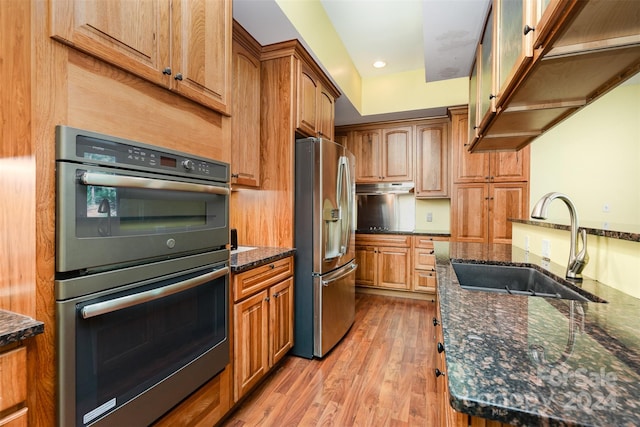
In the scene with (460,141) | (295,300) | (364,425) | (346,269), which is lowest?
(364,425)

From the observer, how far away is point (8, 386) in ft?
2.50

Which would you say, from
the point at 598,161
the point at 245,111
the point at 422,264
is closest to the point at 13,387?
the point at 245,111

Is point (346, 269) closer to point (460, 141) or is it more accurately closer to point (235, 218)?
point (235, 218)

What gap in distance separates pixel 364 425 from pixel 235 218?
5.62ft

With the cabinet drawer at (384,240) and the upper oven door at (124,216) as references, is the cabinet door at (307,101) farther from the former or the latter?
the cabinet drawer at (384,240)

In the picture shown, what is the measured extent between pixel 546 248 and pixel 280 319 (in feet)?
5.75

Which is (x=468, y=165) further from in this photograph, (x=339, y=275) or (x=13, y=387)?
(x=13, y=387)

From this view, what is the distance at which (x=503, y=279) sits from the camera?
5.34 ft

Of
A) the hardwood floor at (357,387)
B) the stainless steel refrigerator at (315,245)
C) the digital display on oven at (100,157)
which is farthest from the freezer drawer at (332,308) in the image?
the digital display on oven at (100,157)

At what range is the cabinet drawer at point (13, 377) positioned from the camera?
0.75 m

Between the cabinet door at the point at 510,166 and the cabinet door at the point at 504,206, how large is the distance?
8 cm

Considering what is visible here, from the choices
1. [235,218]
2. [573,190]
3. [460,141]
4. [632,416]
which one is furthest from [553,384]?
[573,190]

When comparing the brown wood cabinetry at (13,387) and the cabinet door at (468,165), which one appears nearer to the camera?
the brown wood cabinetry at (13,387)

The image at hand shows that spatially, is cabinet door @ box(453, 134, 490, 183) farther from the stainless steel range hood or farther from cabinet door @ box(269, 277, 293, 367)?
cabinet door @ box(269, 277, 293, 367)
